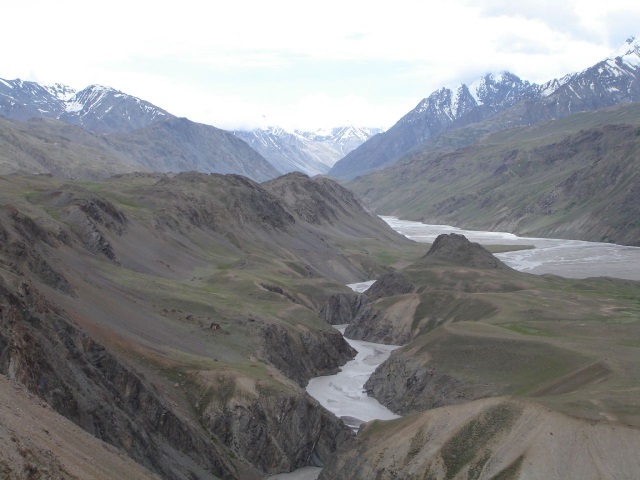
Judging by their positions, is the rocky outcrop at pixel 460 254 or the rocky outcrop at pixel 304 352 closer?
the rocky outcrop at pixel 304 352

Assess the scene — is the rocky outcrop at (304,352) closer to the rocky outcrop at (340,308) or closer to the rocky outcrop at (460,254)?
the rocky outcrop at (340,308)

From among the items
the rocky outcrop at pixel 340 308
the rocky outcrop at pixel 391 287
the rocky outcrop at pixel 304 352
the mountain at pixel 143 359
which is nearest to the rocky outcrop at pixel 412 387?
the rocky outcrop at pixel 304 352

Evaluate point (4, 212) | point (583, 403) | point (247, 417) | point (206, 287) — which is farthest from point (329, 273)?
point (583, 403)

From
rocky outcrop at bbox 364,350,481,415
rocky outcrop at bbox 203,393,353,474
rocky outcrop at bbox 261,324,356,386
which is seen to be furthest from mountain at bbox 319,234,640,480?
rocky outcrop at bbox 261,324,356,386

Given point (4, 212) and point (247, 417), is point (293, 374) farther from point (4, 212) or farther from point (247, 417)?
point (4, 212)

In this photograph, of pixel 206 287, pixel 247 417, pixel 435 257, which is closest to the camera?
pixel 247 417

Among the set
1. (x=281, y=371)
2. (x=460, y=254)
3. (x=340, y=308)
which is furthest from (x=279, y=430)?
(x=460, y=254)
